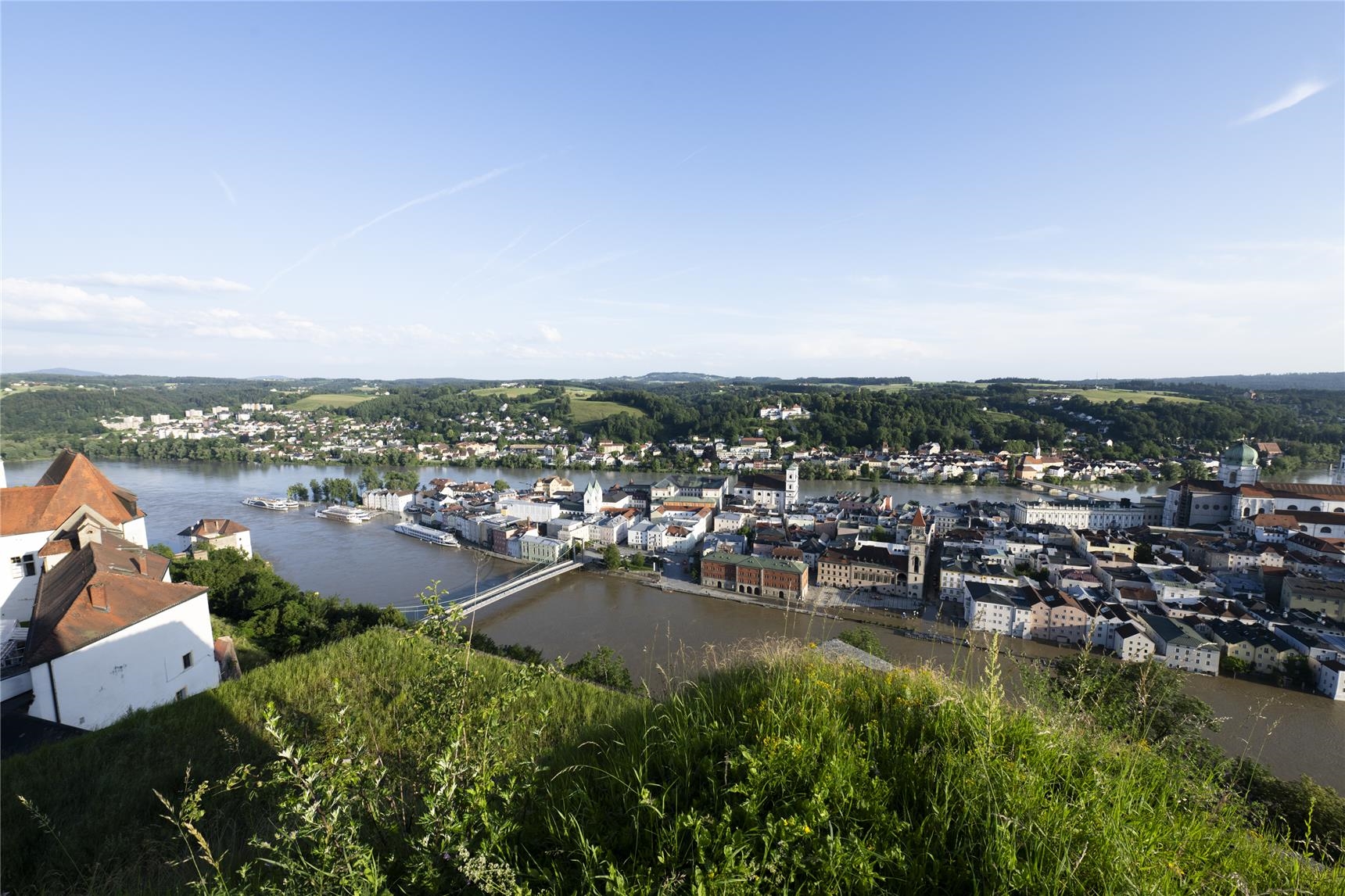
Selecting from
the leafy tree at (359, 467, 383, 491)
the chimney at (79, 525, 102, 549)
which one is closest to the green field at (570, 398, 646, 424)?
the leafy tree at (359, 467, 383, 491)

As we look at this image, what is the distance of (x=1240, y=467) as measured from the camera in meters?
22.9

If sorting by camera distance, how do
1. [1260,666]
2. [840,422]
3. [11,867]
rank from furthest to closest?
[840,422] < [1260,666] < [11,867]

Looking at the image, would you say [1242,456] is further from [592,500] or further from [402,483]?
[402,483]

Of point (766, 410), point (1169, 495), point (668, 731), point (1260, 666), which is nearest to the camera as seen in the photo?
point (668, 731)

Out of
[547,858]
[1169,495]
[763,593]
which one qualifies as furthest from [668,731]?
[1169,495]

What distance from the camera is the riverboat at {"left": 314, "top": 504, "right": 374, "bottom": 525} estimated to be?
22.5 meters

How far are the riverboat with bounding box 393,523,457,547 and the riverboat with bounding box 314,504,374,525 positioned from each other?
1723mm

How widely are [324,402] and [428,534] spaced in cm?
5431

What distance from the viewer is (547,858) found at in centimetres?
107

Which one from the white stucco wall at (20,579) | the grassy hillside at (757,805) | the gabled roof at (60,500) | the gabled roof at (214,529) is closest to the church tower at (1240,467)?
the grassy hillside at (757,805)

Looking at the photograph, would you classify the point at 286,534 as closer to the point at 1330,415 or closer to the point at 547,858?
the point at 547,858

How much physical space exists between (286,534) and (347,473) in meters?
15.4

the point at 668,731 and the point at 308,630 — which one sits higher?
the point at 668,731

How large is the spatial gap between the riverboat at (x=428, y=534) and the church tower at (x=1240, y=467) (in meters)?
28.6
